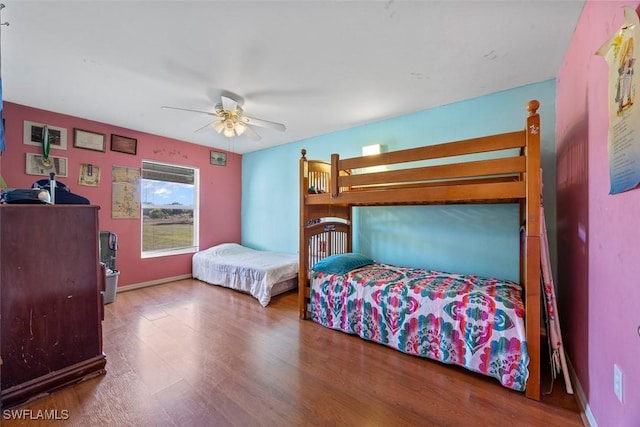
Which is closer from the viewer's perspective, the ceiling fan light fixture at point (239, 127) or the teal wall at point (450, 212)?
the teal wall at point (450, 212)

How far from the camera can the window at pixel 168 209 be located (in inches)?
153

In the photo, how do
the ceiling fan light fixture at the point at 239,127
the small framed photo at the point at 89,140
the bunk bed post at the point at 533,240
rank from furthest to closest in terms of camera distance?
1. the small framed photo at the point at 89,140
2. the ceiling fan light fixture at the point at 239,127
3. the bunk bed post at the point at 533,240

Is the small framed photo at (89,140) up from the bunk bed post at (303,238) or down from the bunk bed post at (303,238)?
up

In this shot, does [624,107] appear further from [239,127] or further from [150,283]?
[150,283]

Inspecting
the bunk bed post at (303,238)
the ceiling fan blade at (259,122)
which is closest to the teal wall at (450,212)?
the bunk bed post at (303,238)

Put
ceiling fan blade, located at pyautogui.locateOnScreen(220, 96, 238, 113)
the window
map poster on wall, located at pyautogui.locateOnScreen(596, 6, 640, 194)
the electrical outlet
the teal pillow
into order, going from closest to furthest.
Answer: map poster on wall, located at pyautogui.locateOnScreen(596, 6, 640, 194)
the electrical outlet
ceiling fan blade, located at pyautogui.locateOnScreen(220, 96, 238, 113)
the teal pillow
the window

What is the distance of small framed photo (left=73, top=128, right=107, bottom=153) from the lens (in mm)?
3155

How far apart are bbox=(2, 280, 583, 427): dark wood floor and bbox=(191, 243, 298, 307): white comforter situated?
781 mm

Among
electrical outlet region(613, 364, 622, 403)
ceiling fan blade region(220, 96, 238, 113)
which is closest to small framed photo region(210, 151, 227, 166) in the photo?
ceiling fan blade region(220, 96, 238, 113)

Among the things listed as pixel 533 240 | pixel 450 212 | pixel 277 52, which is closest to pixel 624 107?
pixel 533 240

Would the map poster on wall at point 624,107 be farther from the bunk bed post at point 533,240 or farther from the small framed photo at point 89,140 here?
the small framed photo at point 89,140

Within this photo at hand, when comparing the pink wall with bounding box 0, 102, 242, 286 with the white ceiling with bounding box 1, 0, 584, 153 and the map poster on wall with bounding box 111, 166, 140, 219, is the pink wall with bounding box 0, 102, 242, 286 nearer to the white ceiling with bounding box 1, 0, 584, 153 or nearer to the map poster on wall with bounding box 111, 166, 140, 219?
the map poster on wall with bounding box 111, 166, 140, 219

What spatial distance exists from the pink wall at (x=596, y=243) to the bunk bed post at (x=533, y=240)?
0.21 meters

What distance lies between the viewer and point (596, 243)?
1.31 m
